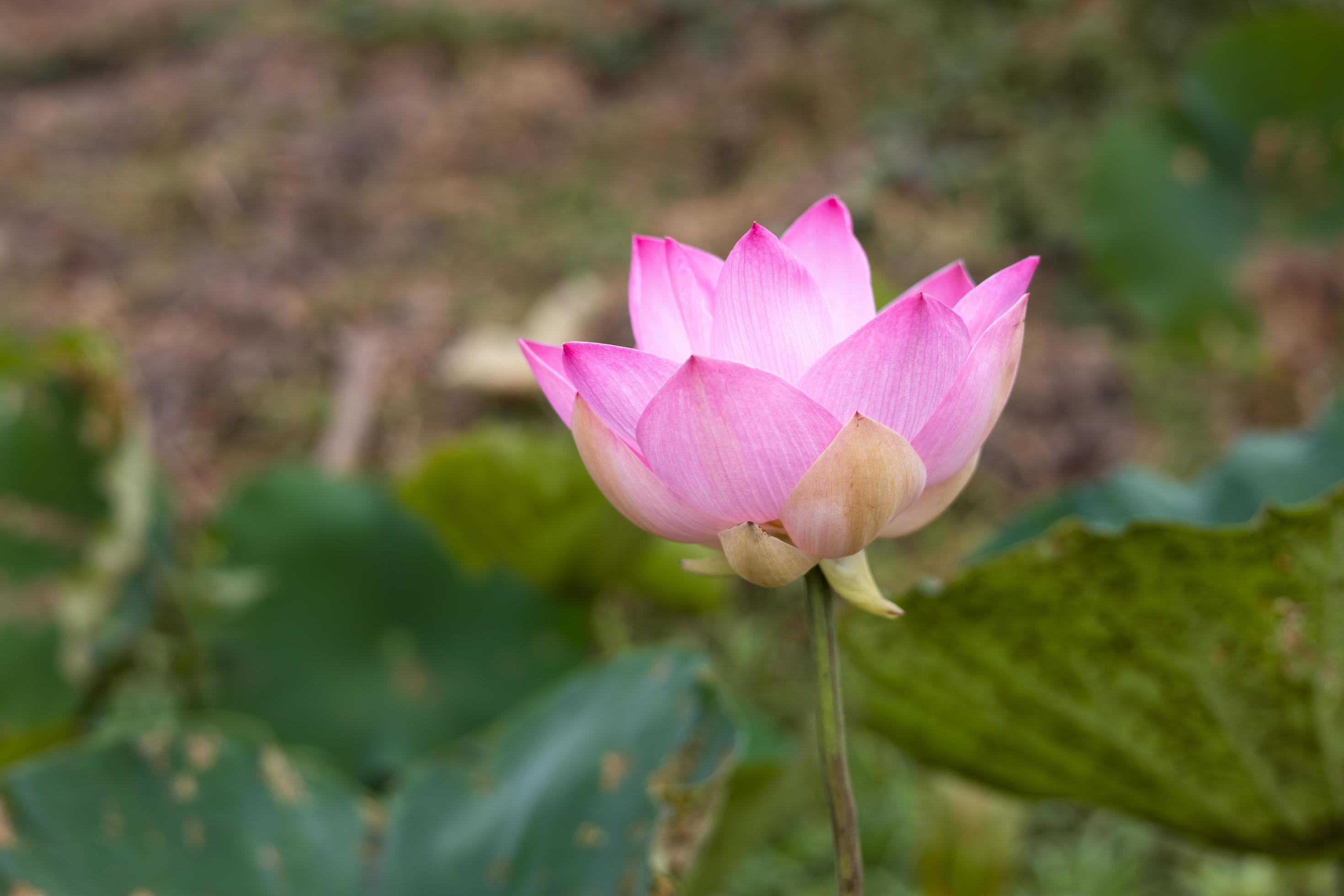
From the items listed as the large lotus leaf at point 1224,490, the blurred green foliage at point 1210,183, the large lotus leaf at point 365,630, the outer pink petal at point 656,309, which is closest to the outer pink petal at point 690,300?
the outer pink petal at point 656,309

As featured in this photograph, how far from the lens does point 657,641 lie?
1.63 meters

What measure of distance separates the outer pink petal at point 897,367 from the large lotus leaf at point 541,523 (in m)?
0.72

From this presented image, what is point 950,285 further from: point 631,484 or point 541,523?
point 541,523

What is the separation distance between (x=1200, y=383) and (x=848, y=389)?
199cm

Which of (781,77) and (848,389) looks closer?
(848,389)

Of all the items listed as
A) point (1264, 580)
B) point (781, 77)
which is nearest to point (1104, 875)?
point (1264, 580)

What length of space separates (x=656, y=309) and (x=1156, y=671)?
1.19 feet

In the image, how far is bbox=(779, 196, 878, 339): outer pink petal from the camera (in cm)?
36

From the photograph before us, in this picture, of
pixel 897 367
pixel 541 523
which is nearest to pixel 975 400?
pixel 897 367

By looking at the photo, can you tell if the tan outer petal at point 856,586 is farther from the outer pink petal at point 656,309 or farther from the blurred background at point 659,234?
the blurred background at point 659,234

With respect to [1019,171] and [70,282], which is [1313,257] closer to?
[1019,171]

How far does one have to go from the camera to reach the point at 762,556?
0.91 ft

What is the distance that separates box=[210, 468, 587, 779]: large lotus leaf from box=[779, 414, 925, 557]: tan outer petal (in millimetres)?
865

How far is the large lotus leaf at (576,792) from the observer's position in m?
0.55
